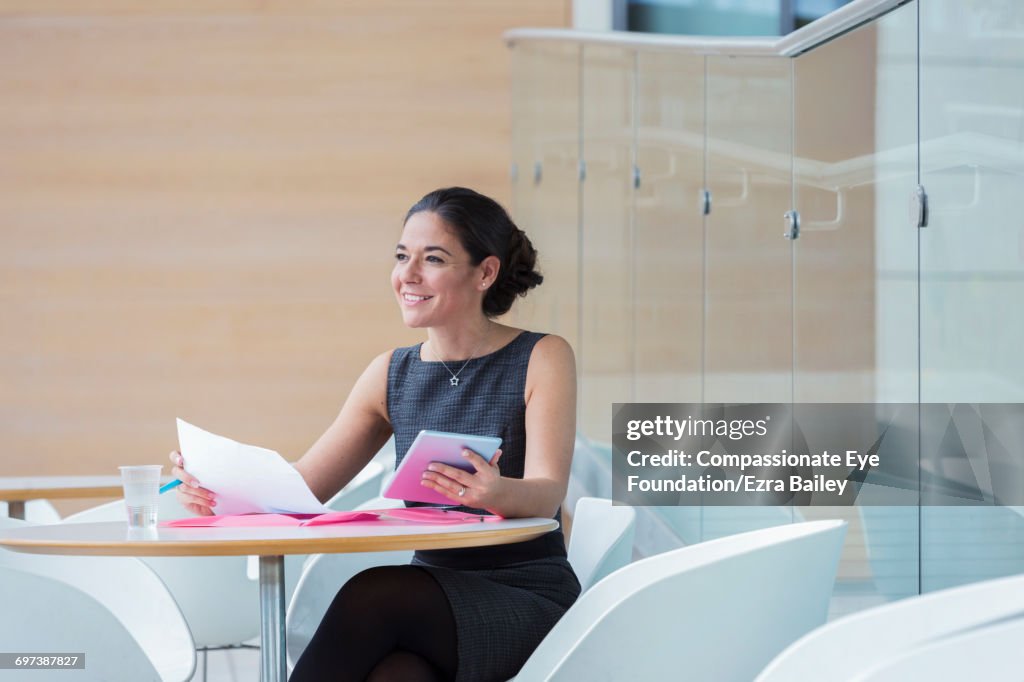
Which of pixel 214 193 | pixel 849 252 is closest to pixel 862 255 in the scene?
pixel 849 252

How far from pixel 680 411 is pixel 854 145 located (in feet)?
4.43

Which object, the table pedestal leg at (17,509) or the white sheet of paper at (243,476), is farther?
the table pedestal leg at (17,509)

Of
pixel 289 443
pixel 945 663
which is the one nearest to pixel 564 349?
pixel 945 663

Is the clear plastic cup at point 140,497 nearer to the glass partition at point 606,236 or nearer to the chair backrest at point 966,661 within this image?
the chair backrest at point 966,661

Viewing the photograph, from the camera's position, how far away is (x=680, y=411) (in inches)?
141

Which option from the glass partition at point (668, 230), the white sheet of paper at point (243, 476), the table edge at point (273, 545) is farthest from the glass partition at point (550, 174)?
the table edge at point (273, 545)

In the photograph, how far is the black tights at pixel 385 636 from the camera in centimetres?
187

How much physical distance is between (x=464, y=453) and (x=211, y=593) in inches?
54.3

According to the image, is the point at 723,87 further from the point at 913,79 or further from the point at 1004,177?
the point at 1004,177

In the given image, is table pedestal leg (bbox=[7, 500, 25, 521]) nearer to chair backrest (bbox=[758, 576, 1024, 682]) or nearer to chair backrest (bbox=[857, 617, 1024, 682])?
chair backrest (bbox=[758, 576, 1024, 682])

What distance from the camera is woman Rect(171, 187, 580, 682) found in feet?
6.18

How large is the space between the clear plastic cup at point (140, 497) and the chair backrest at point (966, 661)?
1.20m

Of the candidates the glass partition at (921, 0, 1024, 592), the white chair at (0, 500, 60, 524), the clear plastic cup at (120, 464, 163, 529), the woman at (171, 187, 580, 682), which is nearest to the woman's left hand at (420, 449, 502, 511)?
the woman at (171, 187, 580, 682)

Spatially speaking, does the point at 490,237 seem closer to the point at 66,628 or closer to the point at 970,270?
the point at 970,270
